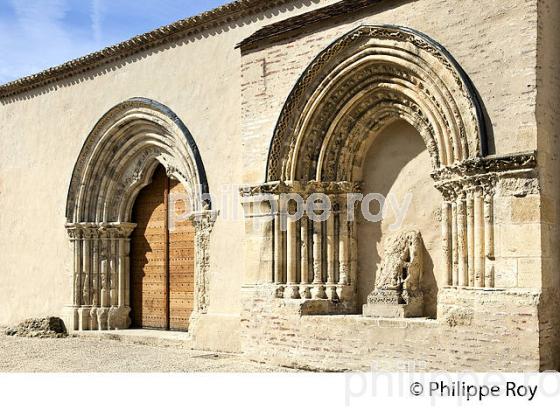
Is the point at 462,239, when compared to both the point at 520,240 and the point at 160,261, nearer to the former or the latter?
the point at 520,240

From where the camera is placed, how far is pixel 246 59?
9719mm

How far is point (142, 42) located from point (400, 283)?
580cm

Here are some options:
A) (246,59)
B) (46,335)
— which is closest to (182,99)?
(246,59)

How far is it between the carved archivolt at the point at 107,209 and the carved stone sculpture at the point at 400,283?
4701mm

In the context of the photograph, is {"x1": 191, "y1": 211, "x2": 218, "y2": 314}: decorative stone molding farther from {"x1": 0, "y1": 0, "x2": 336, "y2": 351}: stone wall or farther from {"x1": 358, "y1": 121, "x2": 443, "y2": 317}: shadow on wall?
{"x1": 358, "y1": 121, "x2": 443, "y2": 317}: shadow on wall

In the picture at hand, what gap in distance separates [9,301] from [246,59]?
23.1 feet

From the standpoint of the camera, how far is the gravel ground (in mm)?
8940

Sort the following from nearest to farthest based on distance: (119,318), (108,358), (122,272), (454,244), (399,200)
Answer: (454,244)
(399,200)
(108,358)
(119,318)
(122,272)

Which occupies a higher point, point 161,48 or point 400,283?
point 161,48

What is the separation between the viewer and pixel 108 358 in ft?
32.3

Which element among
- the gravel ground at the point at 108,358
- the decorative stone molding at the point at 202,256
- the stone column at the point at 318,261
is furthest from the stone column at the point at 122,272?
the stone column at the point at 318,261

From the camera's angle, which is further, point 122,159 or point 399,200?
point 122,159

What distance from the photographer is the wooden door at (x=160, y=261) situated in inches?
453

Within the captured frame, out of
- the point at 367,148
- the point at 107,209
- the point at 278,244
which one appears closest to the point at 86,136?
the point at 107,209
